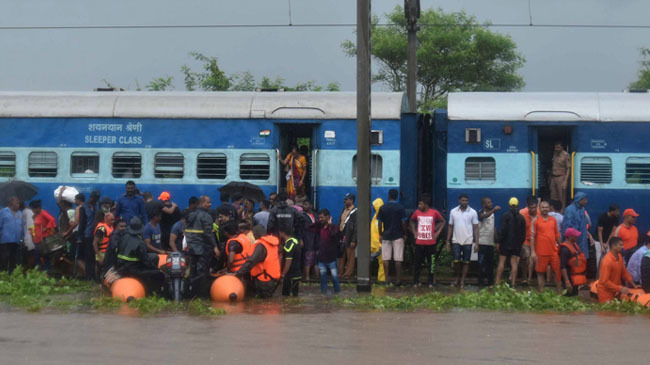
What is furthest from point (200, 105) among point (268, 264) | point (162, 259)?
point (268, 264)

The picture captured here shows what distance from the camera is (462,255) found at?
65.2 feet

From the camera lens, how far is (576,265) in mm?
17812

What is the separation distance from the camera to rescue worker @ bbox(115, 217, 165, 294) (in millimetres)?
16438

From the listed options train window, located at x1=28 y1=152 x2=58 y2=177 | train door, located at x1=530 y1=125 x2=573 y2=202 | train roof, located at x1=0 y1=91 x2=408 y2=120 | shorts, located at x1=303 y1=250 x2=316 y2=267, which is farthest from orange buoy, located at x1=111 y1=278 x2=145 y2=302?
train door, located at x1=530 y1=125 x2=573 y2=202

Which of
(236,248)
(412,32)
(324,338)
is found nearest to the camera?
(324,338)

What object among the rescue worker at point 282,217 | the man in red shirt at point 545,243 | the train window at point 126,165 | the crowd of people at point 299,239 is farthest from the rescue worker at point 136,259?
the man in red shirt at point 545,243

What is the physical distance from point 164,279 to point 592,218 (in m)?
9.01

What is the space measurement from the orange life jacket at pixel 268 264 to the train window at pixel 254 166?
4725 mm

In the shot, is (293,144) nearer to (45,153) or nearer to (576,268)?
(45,153)

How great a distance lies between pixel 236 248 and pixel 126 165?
6121mm

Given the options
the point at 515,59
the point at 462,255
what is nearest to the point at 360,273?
the point at 462,255

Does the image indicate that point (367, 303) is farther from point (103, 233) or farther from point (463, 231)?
point (103, 233)

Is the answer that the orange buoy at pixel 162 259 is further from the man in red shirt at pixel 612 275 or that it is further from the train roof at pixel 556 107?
the train roof at pixel 556 107

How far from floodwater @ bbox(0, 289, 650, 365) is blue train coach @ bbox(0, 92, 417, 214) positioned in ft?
20.0
